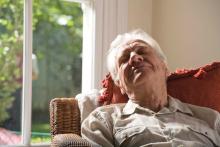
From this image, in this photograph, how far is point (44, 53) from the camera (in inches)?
90.0

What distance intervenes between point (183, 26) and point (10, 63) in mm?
1149

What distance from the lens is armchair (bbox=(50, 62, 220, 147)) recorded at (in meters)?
1.67

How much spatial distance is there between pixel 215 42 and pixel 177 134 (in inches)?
34.8

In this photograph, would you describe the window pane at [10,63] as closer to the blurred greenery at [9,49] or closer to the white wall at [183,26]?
the blurred greenery at [9,49]

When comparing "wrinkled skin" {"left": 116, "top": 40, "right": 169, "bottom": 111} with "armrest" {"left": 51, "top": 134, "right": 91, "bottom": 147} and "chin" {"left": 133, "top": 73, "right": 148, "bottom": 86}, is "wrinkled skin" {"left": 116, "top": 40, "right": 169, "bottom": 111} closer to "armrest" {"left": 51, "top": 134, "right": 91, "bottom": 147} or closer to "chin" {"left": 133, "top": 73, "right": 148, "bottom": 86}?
"chin" {"left": 133, "top": 73, "right": 148, "bottom": 86}

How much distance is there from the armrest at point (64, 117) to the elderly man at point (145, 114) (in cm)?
16

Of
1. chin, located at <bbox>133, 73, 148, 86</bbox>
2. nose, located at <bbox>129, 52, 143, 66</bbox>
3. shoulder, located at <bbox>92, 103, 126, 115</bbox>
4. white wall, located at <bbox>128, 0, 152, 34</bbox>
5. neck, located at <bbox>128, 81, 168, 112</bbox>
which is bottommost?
shoulder, located at <bbox>92, 103, 126, 115</bbox>

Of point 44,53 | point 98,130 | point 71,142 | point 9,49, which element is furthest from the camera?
point 44,53

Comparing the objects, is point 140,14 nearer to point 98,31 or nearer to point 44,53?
point 98,31

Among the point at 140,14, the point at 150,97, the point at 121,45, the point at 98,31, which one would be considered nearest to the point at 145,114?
the point at 150,97

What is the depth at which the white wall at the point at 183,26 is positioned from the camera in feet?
7.10

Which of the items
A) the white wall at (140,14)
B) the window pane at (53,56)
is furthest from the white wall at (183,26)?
the window pane at (53,56)

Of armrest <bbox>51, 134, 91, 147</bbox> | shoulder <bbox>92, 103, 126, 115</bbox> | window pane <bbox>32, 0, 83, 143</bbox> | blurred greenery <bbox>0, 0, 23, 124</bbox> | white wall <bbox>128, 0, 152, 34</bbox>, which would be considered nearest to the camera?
armrest <bbox>51, 134, 91, 147</bbox>

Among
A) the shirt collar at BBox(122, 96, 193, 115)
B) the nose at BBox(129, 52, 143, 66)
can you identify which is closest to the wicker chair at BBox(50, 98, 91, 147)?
the shirt collar at BBox(122, 96, 193, 115)
